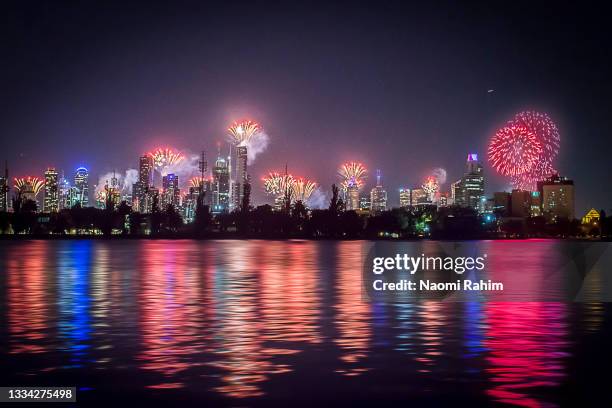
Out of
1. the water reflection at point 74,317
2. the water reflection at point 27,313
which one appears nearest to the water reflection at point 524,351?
the water reflection at point 74,317

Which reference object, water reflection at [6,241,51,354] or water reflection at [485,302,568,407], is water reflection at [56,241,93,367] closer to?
water reflection at [6,241,51,354]

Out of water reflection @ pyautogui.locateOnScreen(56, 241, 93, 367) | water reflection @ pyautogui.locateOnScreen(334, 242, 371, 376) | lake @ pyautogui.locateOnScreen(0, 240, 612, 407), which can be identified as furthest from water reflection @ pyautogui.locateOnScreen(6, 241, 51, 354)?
water reflection @ pyautogui.locateOnScreen(334, 242, 371, 376)

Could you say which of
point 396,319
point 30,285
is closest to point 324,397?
point 396,319

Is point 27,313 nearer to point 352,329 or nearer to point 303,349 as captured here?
point 352,329

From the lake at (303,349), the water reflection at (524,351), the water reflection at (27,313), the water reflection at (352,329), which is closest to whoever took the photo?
the lake at (303,349)

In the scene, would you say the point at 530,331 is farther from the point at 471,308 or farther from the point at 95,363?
the point at 95,363

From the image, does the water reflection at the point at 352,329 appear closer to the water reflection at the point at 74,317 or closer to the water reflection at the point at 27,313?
the water reflection at the point at 74,317

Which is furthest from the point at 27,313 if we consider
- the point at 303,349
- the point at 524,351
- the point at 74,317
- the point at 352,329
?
the point at 524,351

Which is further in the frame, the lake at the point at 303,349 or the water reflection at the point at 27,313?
the water reflection at the point at 27,313

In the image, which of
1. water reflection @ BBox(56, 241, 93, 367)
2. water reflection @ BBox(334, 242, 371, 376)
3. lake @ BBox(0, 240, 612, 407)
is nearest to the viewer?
lake @ BBox(0, 240, 612, 407)
